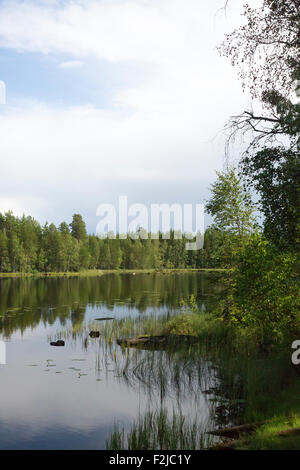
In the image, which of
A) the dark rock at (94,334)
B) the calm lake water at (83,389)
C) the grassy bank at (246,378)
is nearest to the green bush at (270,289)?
the grassy bank at (246,378)

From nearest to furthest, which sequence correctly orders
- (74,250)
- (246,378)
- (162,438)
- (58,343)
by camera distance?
(162,438) < (246,378) < (58,343) < (74,250)

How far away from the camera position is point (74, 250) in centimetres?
13362

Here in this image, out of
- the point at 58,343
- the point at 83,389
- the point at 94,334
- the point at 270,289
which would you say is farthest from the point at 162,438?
the point at 94,334

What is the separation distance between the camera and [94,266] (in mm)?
155375

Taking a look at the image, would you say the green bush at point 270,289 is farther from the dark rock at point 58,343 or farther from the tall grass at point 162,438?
the dark rock at point 58,343

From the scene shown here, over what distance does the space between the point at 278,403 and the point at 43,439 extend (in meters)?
7.67

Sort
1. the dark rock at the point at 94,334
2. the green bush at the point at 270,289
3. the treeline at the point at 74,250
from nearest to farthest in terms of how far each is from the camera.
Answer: the green bush at the point at 270,289
the dark rock at the point at 94,334
the treeline at the point at 74,250

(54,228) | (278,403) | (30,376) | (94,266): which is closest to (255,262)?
(278,403)

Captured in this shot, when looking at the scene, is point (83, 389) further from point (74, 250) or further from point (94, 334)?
point (74, 250)

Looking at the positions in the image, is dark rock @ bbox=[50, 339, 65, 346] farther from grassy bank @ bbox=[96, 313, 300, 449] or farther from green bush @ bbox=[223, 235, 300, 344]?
green bush @ bbox=[223, 235, 300, 344]

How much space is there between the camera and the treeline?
124812mm

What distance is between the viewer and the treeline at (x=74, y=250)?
124812mm

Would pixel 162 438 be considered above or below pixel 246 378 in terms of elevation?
below
